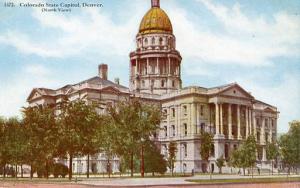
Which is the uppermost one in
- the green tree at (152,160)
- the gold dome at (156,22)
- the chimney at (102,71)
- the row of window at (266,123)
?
the gold dome at (156,22)

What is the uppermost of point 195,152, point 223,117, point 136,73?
point 136,73

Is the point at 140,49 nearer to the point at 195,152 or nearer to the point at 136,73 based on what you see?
the point at 136,73

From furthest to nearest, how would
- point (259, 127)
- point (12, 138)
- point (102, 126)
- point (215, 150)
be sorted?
point (259, 127), point (215, 150), point (12, 138), point (102, 126)

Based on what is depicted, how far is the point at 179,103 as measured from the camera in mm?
63281

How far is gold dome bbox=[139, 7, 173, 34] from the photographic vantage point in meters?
70.7

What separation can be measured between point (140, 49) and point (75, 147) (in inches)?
1557

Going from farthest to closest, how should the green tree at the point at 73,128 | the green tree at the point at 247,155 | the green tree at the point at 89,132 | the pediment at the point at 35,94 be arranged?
the pediment at the point at 35,94
the green tree at the point at 247,155
the green tree at the point at 89,132
the green tree at the point at 73,128

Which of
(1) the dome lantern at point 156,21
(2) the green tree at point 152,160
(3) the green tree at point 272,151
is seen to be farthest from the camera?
(1) the dome lantern at point 156,21

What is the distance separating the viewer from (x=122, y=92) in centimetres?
5959

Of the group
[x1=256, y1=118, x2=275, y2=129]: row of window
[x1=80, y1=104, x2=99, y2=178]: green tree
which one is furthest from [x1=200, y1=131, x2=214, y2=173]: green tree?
[x1=80, y1=104, x2=99, y2=178]: green tree

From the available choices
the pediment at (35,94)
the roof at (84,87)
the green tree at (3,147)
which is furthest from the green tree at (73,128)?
the pediment at (35,94)

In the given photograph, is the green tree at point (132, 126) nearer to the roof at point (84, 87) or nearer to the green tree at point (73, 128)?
the green tree at point (73, 128)

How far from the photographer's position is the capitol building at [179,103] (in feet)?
192

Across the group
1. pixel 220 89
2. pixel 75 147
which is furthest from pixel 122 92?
pixel 75 147
